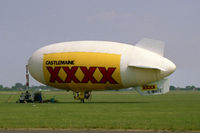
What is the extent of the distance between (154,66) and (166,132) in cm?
3158

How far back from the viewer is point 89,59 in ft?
176

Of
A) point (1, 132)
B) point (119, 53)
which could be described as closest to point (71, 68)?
point (119, 53)

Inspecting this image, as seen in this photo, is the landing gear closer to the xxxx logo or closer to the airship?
the airship

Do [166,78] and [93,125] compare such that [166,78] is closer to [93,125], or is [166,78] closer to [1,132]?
[93,125]

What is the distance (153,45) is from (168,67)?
3422mm

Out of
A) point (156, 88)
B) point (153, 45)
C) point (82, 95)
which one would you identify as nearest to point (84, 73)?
point (82, 95)

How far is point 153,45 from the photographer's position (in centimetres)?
5428

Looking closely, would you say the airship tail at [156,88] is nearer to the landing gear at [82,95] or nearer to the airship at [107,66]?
the airship at [107,66]

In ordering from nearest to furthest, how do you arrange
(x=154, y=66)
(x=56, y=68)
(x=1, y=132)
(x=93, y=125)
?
(x=1, y=132), (x=93, y=125), (x=154, y=66), (x=56, y=68)

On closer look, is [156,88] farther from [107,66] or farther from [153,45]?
[107,66]

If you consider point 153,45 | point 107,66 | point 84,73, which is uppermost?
point 153,45

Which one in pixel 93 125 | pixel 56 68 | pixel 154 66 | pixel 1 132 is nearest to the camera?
pixel 1 132

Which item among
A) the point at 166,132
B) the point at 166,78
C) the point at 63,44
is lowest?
the point at 166,132

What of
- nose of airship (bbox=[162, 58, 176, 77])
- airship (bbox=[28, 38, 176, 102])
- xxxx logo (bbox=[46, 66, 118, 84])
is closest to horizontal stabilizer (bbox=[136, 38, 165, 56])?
airship (bbox=[28, 38, 176, 102])
